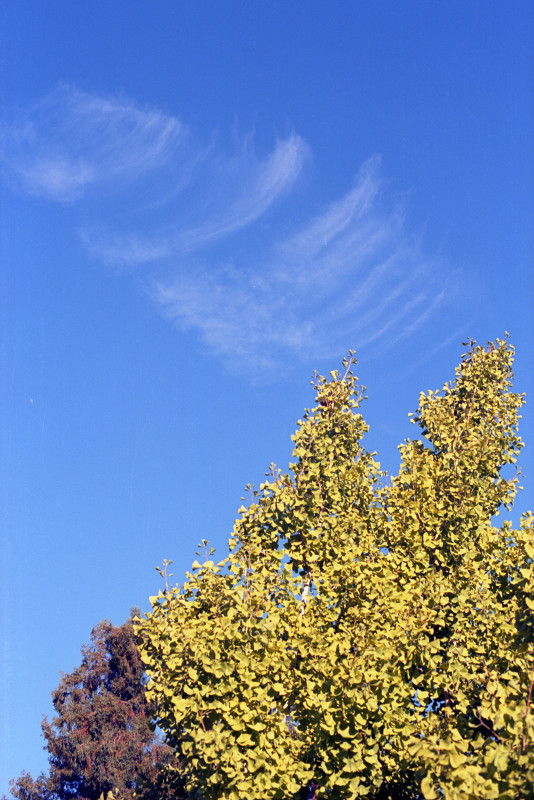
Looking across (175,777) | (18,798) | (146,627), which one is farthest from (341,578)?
(18,798)

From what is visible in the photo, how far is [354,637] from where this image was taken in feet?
40.3

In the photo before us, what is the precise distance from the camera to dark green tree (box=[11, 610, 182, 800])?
113ft

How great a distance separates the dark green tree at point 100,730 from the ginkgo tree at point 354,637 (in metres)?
23.2

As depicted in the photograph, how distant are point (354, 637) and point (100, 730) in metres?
28.1

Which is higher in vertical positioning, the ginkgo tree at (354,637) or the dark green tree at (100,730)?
the dark green tree at (100,730)

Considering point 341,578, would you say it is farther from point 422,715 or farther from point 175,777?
point 175,777

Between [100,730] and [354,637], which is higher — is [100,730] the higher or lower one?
the higher one

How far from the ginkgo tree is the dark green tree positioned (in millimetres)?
23196

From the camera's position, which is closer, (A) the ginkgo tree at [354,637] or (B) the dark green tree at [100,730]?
(A) the ginkgo tree at [354,637]

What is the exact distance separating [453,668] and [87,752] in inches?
1079

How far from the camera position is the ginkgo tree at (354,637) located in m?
10.8

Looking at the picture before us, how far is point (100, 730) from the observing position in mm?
35812

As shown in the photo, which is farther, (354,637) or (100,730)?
(100,730)

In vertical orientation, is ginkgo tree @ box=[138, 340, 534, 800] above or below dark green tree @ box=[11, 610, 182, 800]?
below
